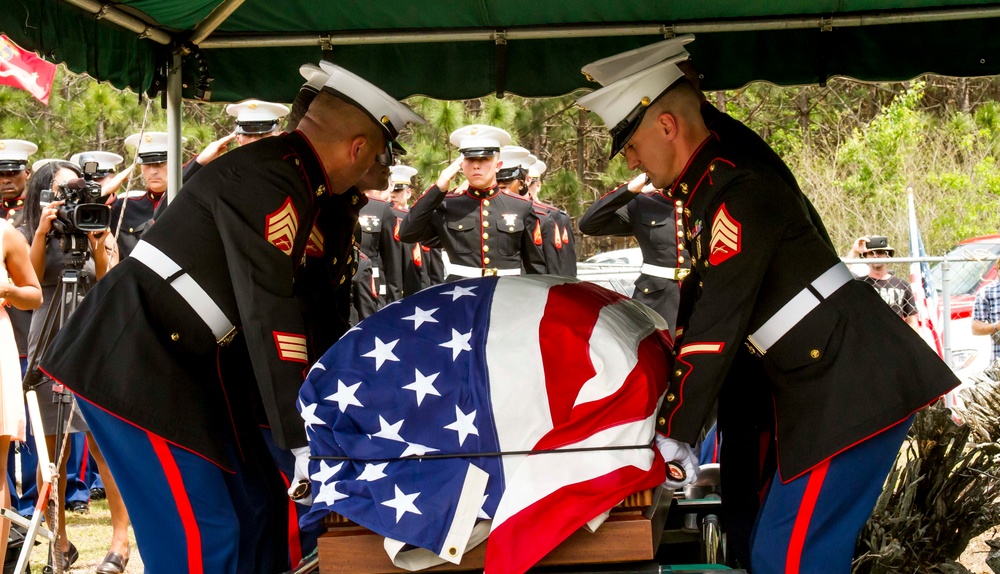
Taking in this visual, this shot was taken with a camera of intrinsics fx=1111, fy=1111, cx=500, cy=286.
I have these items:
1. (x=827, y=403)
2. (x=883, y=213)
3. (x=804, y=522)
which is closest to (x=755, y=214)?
(x=827, y=403)

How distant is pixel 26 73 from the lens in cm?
748

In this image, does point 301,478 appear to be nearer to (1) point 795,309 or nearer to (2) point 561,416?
(2) point 561,416

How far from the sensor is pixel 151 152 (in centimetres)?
775

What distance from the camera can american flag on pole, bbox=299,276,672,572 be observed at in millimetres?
2650

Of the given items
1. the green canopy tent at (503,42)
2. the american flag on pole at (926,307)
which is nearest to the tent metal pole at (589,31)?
the green canopy tent at (503,42)

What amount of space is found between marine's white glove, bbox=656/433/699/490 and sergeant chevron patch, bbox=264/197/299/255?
3.61 ft

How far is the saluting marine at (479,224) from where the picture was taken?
8.42 metres

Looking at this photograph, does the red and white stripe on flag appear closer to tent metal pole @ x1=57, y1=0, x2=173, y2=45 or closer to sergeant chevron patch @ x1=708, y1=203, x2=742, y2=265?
sergeant chevron patch @ x1=708, y1=203, x2=742, y2=265

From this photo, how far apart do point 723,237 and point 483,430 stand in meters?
0.80

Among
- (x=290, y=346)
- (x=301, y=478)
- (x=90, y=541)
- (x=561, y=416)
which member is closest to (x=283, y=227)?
(x=290, y=346)

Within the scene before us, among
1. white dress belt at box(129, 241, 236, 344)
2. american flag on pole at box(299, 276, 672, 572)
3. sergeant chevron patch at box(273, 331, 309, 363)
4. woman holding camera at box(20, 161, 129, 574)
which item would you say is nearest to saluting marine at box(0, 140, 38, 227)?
woman holding camera at box(20, 161, 129, 574)

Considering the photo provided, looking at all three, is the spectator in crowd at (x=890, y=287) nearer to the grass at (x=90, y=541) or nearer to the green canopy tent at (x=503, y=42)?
the green canopy tent at (x=503, y=42)

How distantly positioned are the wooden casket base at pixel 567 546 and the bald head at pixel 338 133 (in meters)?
1.06

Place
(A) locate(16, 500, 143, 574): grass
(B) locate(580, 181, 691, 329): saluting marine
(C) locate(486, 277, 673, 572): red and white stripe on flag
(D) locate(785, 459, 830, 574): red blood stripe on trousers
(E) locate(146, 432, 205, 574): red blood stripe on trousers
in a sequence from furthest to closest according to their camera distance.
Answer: (B) locate(580, 181, 691, 329): saluting marine, (A) locate(16, 500, 143, 574): grass, (E) locate(146, 432, 205, 574): red blood stripe on trousers, (D) locate(785, 459, 830, 574): red blood stripe on trousers, (C) locate(486, 277, 673, 572): red and white stripe on flag
